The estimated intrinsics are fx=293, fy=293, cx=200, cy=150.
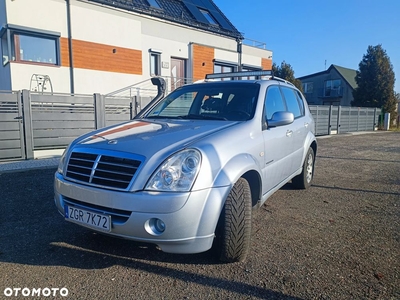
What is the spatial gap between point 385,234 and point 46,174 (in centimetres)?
607

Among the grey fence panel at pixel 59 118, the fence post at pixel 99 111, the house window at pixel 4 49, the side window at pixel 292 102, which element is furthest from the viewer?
the house window at pixel 4 49

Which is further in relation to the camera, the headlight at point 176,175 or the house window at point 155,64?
the house window at point 155,64

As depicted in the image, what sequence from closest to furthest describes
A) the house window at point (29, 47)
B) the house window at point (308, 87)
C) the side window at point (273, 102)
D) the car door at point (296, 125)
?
1. the side window at point (273, 102)
2. the car door at point (296, 125)
3. the house window at point (29, 47)
4. the house window at point (308, 87)

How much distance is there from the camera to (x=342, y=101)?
122 ft

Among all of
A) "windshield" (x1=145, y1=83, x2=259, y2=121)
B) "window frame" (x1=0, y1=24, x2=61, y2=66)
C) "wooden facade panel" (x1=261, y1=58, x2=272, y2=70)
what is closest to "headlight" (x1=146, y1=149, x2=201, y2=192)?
"windshield" (x1=145, y1=83, x2=259, y2=121)

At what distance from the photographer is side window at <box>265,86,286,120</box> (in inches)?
140

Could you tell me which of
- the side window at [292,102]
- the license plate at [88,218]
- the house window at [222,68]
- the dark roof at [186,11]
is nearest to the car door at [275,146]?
the side window at [292,102]

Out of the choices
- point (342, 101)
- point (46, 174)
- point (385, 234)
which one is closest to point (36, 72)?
point (46, 174)

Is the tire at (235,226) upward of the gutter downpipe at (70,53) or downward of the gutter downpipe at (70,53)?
downward

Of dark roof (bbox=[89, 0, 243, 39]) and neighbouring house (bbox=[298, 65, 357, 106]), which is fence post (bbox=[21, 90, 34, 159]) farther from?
neighbouring house (bbox=[298, 65, 357, 106])

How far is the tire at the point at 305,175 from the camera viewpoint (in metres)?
5.02

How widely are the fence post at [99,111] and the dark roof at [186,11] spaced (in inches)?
272

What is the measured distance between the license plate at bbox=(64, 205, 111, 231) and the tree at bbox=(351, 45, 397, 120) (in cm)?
3126

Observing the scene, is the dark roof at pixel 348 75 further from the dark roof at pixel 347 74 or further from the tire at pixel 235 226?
the tire at pixel 235 226
